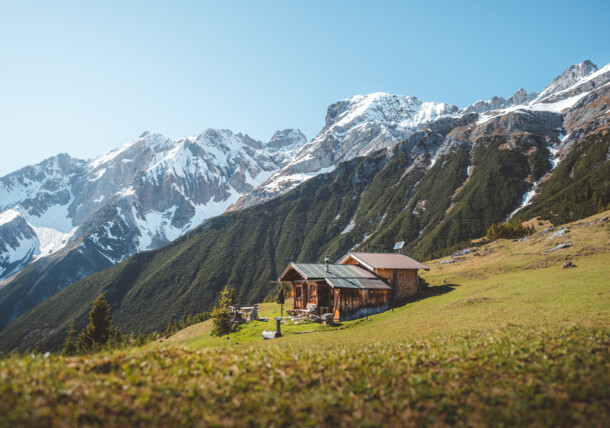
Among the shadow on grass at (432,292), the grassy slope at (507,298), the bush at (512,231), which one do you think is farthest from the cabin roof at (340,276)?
the bush at (512,231)

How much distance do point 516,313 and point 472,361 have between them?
665 inches

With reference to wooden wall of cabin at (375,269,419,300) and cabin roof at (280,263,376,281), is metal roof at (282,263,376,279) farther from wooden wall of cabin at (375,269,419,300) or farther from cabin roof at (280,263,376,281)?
wooden wall of cabin at (375,269,419,300)

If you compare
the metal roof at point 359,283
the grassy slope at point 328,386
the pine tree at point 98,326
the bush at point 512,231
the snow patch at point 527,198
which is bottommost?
the pine tree at point 98,326

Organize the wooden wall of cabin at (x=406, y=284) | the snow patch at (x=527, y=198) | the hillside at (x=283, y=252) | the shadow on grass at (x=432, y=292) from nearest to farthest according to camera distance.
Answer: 1. the shadow on grass at (x=432, y=292)
2. the wooden wall of cabin at (x=406, y=284)
3. the snow patch at (x=527, y=198)
4. the hillside at (x=283, y=252)

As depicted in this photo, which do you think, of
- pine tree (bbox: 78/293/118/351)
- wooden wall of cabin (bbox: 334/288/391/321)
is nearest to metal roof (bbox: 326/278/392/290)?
wooden wall of cabin (bbox: 334/288/391/321)

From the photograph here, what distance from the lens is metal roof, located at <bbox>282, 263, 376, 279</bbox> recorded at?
135 ft

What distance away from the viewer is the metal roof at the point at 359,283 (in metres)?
39.3

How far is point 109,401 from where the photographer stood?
730cm

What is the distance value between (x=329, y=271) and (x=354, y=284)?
3.84m

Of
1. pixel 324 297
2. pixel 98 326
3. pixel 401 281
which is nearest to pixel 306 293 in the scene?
pixel 324 297

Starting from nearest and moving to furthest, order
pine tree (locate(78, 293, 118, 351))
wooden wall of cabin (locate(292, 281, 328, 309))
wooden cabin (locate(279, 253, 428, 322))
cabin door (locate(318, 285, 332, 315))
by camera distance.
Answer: wooden cabin (locate(279, 253, 428, 322)), pine tree (locate(78, 293, 118, 351)), cabin door (locate(318, 285, 332, 315)), wooden wall of cabin (locate(292, 281, 328, 309))

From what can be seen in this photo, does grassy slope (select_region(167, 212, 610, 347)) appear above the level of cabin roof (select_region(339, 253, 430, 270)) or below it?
below

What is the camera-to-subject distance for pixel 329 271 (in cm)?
4303

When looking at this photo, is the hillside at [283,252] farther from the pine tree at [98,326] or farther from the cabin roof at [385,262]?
the pine tree at [98,326]
